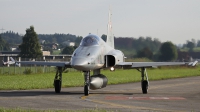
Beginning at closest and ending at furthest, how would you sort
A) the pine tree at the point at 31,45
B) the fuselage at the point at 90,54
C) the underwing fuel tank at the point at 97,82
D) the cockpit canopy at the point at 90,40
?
the fuselage at the point at 90,54 → the underwing fuel tank at the point at 97,82 → the cockpit canopy at the point at 90,40 → the pine tree at the point at 31,45

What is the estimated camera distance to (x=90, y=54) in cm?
2491

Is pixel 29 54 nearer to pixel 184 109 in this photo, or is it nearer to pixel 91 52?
pixel 91 52

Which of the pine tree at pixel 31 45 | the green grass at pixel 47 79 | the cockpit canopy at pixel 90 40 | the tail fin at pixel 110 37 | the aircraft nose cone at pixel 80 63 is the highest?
the pine tree at pixel 31 45

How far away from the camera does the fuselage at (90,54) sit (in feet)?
78.8

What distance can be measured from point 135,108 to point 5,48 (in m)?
177

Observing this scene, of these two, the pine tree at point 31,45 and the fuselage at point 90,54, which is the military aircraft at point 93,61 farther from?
the pine tree at point 31,45

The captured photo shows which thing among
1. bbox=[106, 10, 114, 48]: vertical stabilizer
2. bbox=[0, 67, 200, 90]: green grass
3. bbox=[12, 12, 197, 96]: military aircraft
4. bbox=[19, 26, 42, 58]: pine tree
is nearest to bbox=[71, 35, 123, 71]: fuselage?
bbox=[12, 12, 197, 96]: military aircraft

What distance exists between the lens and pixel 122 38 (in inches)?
2227

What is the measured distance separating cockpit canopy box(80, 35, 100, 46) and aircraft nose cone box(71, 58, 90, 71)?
6.85ft

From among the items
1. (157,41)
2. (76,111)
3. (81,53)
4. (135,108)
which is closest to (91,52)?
(81,53)

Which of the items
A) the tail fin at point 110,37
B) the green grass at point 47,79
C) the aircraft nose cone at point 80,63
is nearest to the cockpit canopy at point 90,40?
the aircraft nose cone at point 80,63

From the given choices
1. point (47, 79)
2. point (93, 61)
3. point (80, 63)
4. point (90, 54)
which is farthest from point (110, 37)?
point (47, 79)

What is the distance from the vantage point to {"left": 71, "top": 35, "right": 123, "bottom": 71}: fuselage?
24.0 m

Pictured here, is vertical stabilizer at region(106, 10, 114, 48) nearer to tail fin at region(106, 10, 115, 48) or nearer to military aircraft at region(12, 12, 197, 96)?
tail fin at region(106, 10, 115, 48)
